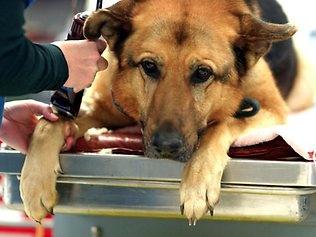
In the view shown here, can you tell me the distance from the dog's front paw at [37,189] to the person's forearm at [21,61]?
20 cm

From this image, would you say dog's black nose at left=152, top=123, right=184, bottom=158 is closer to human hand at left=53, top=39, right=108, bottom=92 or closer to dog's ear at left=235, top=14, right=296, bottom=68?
human hand at left=53, top=39, right=108, bottom=92

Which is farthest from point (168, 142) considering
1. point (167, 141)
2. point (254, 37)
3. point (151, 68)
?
point (254, 37)

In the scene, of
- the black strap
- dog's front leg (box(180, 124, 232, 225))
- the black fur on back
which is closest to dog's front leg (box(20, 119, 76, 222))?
dog's front leg (box(180, 124, 232, 225))

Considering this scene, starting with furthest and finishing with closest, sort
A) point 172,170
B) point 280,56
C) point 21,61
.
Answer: point 280,56
point 172,170
point 21,61

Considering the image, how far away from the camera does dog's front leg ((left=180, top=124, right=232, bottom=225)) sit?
105 cm

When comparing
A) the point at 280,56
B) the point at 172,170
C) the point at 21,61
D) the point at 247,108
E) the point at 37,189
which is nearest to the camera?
the point at 21,61

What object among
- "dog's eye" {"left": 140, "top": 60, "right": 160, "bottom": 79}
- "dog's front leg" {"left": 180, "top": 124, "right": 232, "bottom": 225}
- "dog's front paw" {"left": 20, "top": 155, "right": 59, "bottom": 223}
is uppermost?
"dog's eye" {"left": 140, "top": 60, "right": 160, "bottom": 79}

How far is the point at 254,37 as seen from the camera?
127cm

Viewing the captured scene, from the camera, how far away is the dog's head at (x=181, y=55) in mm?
1203

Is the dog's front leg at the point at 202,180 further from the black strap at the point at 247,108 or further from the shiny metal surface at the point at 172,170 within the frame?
the black strap at the point at 247,108

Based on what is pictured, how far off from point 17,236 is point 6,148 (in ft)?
5.50

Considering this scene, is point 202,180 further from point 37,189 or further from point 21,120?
point 21,120

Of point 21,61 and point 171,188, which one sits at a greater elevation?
point 21,61

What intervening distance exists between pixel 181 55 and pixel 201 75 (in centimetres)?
6
